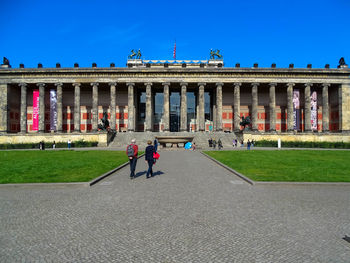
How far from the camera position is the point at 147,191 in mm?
9305

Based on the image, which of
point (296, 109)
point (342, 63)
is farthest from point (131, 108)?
point (342, 63)

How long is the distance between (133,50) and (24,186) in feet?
189

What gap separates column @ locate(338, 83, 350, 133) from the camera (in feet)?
167

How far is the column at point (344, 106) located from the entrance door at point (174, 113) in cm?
3804

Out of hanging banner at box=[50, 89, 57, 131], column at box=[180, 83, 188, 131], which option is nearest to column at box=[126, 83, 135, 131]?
column at box=[180, 83, 188, 131]

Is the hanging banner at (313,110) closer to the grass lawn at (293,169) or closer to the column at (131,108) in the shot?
the grass lawn at (293,169)

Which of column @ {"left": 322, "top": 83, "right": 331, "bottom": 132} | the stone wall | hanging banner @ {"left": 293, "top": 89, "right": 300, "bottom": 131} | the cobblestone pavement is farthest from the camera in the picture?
column @ {"left": 322, "top": 83, "right": 331, "bottom": 132}

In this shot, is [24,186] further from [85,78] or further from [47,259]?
[85,78]

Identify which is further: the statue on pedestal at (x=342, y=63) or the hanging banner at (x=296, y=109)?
the statue on pedestal at (x=342, y=63)

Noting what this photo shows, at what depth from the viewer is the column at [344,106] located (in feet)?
167

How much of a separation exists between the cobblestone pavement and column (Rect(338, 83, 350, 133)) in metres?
51.5

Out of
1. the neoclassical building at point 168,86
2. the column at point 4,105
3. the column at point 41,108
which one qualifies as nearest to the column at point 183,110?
the neoclassical building at point 168,86

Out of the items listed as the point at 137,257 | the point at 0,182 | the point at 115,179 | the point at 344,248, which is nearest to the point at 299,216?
the point at 344,248

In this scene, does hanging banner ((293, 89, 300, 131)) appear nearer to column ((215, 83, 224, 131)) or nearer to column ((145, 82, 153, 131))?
column ((215, 83, 224, 131))
